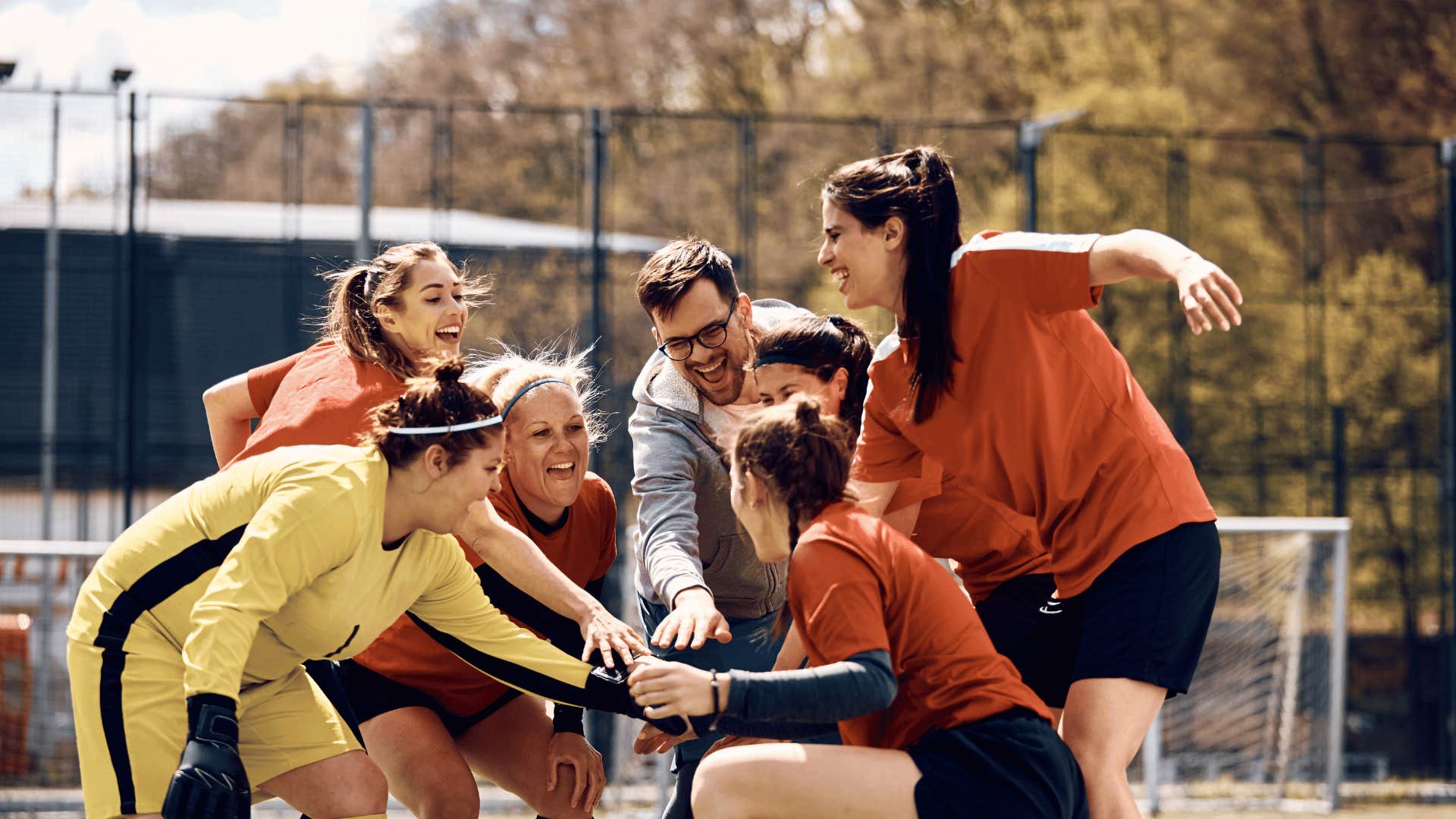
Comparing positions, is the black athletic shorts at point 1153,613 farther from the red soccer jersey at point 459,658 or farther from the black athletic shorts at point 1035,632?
the red soccer jersey at point 459,658

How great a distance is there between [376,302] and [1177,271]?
78.4 inches

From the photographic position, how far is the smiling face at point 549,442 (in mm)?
3828

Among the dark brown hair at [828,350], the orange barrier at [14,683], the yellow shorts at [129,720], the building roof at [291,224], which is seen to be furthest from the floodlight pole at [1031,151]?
the yellow shorts at [129,720]

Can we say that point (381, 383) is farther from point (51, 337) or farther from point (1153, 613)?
point (51, 337)

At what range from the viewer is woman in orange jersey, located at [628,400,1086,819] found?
2814 mm

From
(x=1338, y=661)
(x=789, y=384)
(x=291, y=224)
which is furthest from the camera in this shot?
(x=291, y=224)

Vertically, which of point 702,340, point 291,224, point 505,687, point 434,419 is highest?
point 291,224

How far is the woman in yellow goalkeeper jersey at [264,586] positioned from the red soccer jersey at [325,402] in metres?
0.35

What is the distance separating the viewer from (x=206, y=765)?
2.87 m

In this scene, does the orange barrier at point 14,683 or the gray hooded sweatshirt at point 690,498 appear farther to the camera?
the orange barrier at point 14,683

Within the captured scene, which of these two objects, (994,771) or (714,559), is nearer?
(994,771)

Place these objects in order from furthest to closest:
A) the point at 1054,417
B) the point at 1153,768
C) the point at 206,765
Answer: the point at 1153,768 < the point at 1054,417 < the point at 206,765

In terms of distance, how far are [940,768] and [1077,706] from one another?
1.68ft

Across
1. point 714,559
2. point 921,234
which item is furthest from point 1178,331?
point 921,234
